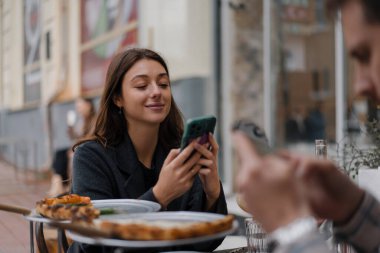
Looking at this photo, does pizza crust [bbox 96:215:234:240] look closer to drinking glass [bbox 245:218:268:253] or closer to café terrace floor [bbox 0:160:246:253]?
drinking glass [bbox 245:218:268:253]

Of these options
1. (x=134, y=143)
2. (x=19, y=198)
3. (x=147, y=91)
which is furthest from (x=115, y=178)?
(x=19, y=198)

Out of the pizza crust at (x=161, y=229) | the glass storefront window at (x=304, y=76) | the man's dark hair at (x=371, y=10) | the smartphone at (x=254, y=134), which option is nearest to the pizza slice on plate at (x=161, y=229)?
the pizza crust at (x=161, y=229)

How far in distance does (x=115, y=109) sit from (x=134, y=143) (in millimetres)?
173

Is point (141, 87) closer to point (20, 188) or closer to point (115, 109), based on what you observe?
point (115, 109)

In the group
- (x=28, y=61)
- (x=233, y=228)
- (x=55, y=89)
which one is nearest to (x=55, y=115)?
(x=55, y=89)

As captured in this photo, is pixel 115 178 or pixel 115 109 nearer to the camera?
pixel 115 178

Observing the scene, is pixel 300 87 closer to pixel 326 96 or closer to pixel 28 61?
pixel 326 96

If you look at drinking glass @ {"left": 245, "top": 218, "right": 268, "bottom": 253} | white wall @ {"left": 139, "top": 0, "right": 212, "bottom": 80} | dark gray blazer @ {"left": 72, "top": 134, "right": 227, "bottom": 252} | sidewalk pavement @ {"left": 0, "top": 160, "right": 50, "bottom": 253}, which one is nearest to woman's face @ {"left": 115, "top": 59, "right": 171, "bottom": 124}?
dark gray blazer @ {"left": 72, "top": 134, "right": 227, "bottom": 252}

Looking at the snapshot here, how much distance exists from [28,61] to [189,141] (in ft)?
37.2

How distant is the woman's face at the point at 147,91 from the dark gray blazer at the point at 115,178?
14 cm

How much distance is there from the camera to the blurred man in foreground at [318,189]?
77 cm

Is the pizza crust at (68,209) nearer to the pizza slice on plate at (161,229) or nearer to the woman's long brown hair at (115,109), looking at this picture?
the pizza slice on plate at (161,229)

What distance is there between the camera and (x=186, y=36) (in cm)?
578

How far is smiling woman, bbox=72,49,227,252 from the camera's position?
1.81 metres
